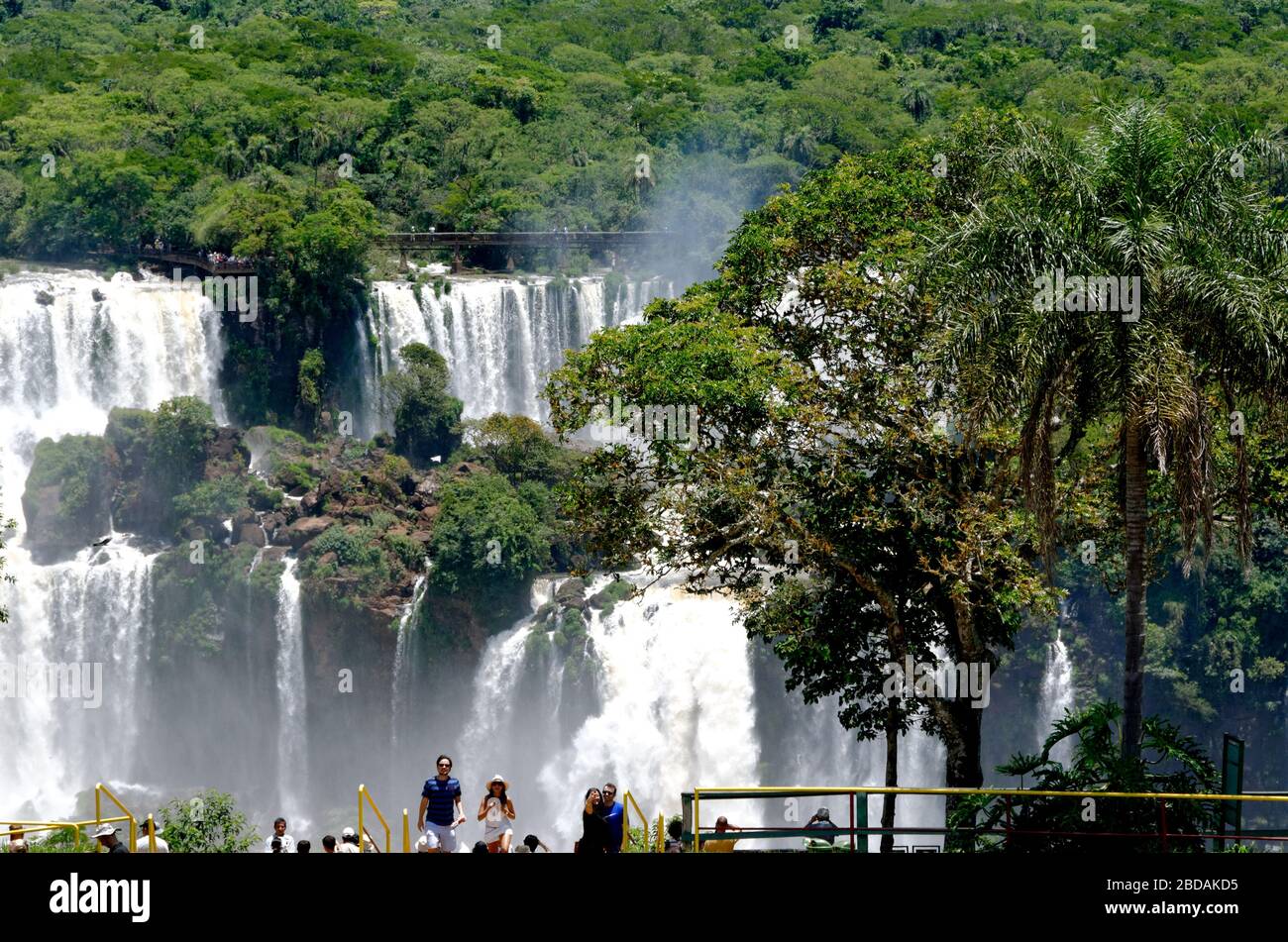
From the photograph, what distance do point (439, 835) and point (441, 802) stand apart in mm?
340

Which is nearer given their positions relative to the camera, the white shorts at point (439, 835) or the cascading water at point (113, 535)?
the white shorts at point (439, 835)

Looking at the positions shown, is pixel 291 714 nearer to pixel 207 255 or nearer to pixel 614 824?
pixel 207 255

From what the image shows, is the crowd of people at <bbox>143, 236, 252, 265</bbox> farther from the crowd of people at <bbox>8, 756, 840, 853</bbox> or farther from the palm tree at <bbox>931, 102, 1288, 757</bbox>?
the crowd of people at <bbox>8, 756, 840, 853</bbox>

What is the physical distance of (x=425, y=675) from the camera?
224 ft

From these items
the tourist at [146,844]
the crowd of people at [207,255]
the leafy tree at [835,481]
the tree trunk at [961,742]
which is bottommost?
the tourist at [146,844]

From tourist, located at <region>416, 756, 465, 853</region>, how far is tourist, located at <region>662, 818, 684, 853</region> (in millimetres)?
2326

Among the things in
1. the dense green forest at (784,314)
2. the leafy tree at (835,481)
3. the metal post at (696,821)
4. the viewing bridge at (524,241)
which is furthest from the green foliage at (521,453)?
the metal post at (696,821)

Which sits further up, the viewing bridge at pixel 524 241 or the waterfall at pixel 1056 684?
the viewing bridge at pixel 524 241

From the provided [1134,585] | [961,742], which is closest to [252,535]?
[961,742]

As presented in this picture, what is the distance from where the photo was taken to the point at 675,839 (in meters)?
24.5

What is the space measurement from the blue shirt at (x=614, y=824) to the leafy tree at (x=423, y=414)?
5289 cm

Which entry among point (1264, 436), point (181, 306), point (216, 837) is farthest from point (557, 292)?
point (1264, 436)

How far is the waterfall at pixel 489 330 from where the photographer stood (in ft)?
258

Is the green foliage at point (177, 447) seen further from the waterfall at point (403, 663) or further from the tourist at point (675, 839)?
the tourist at point (675, 839)
